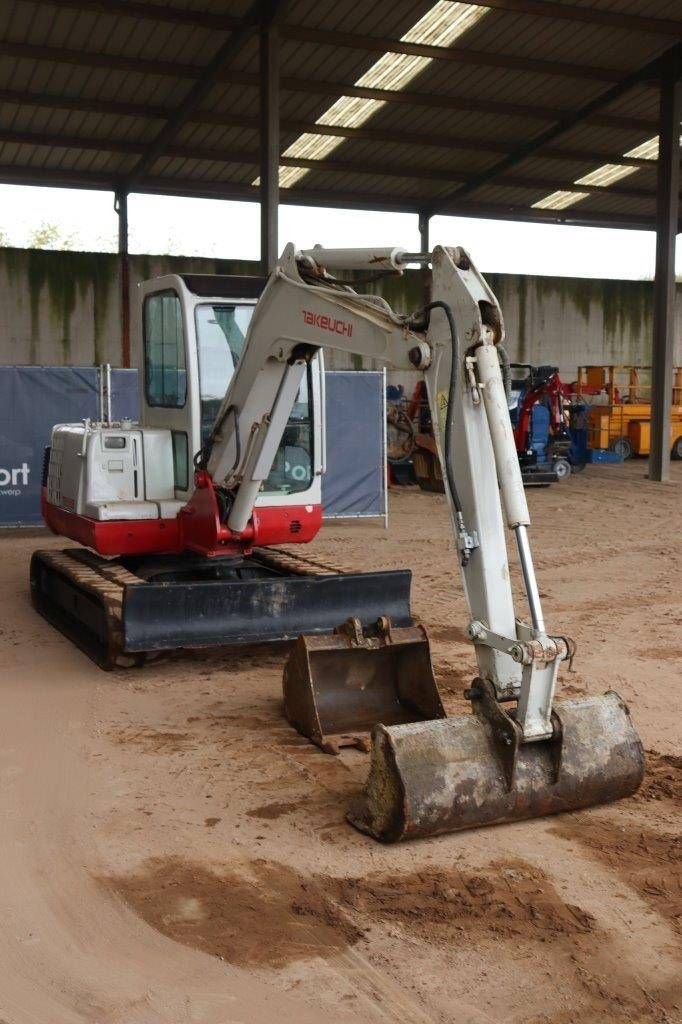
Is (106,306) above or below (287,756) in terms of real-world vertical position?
above

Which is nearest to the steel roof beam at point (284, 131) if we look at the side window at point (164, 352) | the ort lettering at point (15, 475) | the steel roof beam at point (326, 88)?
the steel roof beam at point (326, 88)

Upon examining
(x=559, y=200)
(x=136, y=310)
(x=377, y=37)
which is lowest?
(x=136, y=310)

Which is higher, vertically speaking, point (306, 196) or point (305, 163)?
point (305, 163)

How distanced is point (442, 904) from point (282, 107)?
17.7 meters

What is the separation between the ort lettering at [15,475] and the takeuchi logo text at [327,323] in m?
7.32

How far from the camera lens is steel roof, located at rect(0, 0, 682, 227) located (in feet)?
53.2

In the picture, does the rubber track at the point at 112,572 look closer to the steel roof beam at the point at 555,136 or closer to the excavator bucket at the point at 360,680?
the excavator bucket at the point at 360,680

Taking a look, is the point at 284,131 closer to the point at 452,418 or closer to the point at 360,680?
the point at 360,680

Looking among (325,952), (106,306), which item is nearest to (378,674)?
(325,952)

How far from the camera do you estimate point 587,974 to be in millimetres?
3545

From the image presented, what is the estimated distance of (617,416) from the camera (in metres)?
23.8

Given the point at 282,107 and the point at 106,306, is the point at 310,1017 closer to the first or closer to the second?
the point at 282,107

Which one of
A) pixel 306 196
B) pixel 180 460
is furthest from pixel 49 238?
pixel 180 460

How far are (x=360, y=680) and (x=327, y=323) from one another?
2059 millimetres
